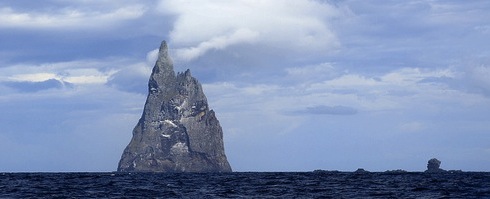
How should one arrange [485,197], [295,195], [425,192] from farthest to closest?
[425,192]
[295,195]
[485,197]

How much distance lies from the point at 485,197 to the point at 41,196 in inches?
1683

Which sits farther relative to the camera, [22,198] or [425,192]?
[425,192]

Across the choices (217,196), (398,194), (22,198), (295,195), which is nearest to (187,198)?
(217,196)

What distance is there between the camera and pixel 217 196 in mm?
75500

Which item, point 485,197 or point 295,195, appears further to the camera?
A: point 295,195

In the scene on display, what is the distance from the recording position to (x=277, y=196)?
72875 millimetres

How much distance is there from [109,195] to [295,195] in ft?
61.3

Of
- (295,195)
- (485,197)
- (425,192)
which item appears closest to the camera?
(485,197)

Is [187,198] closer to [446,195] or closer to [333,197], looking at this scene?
[333,197]

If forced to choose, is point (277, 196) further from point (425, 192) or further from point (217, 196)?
point (425, 192)

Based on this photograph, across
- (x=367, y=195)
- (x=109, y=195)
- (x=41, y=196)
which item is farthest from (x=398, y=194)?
(x=41, y=196)

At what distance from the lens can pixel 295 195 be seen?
7450cm

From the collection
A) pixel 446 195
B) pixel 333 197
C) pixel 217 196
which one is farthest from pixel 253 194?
pixel 446 195

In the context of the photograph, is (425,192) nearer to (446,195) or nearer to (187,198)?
(446,195)
